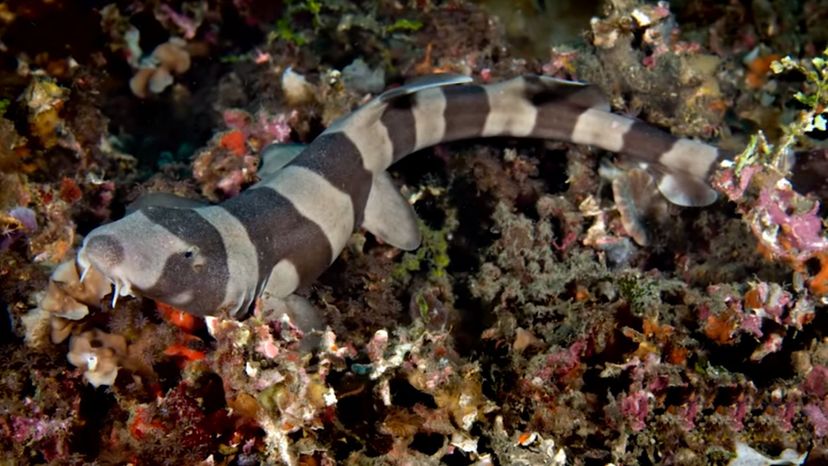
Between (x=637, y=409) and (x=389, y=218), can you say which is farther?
(x=389, y=218)

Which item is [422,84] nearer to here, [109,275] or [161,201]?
[161,201]

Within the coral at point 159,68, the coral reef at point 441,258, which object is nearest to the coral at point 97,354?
the coral reef at point 441,258

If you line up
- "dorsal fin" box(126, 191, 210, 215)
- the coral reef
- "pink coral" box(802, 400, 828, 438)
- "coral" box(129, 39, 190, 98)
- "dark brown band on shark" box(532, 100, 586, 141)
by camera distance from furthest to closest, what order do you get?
1. "coral" box(129, 39, 190, 98)
2. "dark brown band on shark" box(532, 100, 586, 141)
3. "dorsal fin" box(126, 191, 210, 215)
4. "pink coral" box(802, 400, 828, 438)
5. the coral reef

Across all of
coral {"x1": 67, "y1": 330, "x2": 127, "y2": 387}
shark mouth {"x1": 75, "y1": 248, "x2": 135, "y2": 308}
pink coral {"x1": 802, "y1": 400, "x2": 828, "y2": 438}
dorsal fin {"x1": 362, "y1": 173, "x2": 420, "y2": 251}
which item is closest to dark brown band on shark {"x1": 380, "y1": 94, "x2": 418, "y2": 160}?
dorsal fin {"x1": 362, "y1": 173, "x2": 420, "y2": 251}

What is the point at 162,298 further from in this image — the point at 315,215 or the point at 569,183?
the point at 569,183

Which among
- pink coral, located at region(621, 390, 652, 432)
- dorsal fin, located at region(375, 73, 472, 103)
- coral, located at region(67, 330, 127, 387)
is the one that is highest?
dorsal fin, located at region(375, 73, 472, 103)

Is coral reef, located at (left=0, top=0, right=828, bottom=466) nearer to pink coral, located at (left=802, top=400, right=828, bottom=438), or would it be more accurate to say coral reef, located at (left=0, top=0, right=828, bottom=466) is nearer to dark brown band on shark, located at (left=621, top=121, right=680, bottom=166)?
pink coral, located at (left=802, top=400, right=828, bottom=438)

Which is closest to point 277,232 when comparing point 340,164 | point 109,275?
point 340,164

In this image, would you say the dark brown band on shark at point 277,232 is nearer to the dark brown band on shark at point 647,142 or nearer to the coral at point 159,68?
the dark brown band on shark at point 647,142
